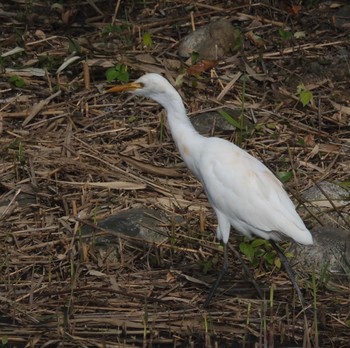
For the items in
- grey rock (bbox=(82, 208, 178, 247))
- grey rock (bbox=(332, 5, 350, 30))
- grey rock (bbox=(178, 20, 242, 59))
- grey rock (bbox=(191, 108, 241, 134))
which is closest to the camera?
grey rock (bbox=(82, 208, 178, 247))

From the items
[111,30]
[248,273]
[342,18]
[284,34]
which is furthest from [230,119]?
[342,18]

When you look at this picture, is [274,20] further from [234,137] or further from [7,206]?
[7,206]

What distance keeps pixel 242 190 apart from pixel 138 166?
152cm

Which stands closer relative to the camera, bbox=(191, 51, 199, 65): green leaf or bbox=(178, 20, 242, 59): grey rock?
bbox=(191, 51, 199, 65): green leaf

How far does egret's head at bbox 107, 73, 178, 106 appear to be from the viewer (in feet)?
20.8

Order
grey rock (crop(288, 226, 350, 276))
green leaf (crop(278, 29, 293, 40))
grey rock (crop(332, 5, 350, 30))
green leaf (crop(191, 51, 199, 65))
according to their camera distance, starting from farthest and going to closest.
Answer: grey rock (crop(332, 5, 350, 30)), green leaf (crop(278, 29, 293, 40)), green leaf (crop(191, 51, 199, 65)), grey rock (crop(288, 226, 350, 276))

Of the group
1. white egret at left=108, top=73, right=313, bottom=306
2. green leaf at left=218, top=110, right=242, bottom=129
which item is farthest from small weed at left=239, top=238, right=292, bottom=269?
green leaf at left=218, top=110, right=242, bottom=129

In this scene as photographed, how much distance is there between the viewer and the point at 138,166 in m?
7.70

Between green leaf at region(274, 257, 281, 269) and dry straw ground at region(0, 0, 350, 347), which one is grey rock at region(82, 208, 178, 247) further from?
green leaf at region(274, 257, 281, 269)

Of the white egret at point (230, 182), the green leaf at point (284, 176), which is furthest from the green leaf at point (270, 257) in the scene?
the green leaf at point (284, 176)

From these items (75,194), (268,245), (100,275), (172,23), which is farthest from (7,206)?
(172,23)

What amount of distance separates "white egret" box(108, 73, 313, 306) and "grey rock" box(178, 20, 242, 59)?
2.63 meters

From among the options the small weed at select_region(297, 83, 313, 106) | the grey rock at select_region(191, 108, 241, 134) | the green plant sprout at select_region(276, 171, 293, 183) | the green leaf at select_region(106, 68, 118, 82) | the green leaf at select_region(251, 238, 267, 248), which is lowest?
the grey rock at select_region(191, 108, 241, 134)

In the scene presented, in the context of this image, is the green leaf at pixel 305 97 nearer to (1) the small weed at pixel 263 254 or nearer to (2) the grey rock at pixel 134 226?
(2) the grey rock at pixel 134 226
